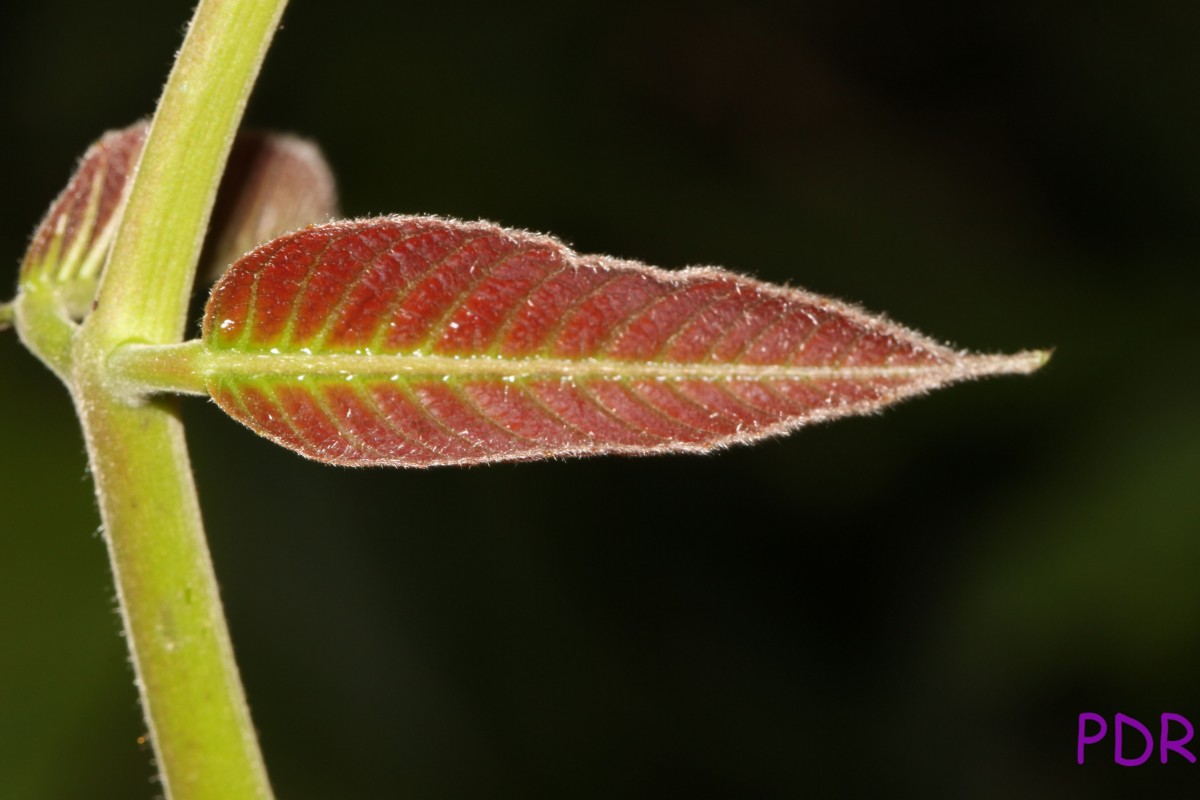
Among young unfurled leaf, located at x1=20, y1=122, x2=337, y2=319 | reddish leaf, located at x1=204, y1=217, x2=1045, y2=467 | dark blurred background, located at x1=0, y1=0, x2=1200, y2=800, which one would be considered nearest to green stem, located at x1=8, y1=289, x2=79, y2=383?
young unfurled leaf, located at x1=20, y1=122, x2=337, y2=319

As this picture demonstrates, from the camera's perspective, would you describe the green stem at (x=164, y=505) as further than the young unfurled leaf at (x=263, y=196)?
No

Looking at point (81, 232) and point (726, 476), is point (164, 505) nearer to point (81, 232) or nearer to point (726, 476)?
point (81, 232)

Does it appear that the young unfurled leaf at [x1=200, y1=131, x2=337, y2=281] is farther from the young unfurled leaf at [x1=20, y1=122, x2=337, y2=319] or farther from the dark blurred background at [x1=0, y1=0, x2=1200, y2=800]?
the dark blurred background at [x1=0, y1=0, x2=1200, y2=800]

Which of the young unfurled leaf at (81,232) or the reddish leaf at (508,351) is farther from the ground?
the young unfurled leaf at (81,232)

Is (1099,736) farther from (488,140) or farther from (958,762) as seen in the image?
(488,140)

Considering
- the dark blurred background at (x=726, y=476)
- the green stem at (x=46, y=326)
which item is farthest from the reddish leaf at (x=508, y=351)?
the dark blurred background at (x=726, y=476)

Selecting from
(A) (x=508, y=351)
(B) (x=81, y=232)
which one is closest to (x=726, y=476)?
(B) (x=81, y=232)

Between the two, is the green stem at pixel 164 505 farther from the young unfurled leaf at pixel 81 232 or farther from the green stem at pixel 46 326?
the young unfurled leaf at pixel 81 232
